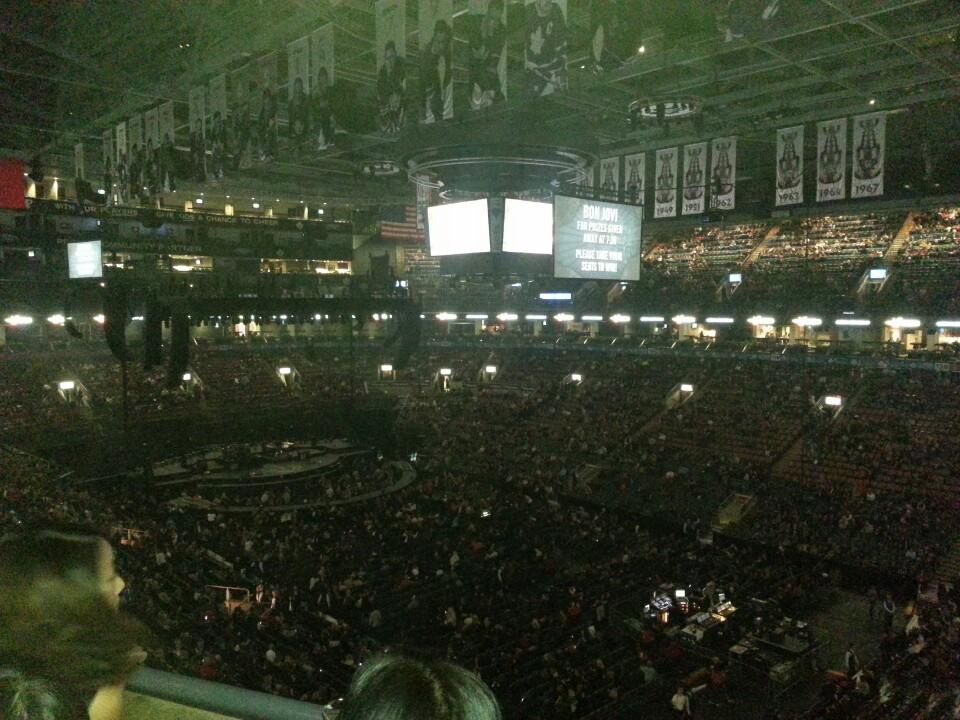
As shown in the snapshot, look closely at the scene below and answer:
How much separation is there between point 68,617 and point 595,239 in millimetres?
15027

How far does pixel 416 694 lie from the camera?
102 centimetres

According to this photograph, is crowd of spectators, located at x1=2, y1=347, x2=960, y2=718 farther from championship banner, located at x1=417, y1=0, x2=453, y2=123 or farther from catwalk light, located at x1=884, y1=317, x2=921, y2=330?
championship banner, located at x1=417, y1=0, x2=453, y2=123

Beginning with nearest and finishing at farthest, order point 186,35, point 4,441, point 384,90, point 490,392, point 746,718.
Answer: point 746,718, point 384,90, point 186,35, point 4,441, point 490,392

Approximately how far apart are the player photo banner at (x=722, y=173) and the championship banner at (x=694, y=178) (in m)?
0.24

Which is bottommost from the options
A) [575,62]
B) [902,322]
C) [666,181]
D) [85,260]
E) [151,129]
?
[902,322]

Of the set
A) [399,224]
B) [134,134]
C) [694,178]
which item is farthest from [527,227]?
[399,224]

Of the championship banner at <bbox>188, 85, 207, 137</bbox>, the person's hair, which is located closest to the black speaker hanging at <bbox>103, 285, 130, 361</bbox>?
the championship banner at <bbox>188, 85, 207, 137</bbox>

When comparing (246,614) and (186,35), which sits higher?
(186,35)

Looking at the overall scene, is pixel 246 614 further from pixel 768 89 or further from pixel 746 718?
pixel 768 89

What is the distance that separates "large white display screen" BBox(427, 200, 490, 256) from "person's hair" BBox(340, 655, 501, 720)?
13.6 meters

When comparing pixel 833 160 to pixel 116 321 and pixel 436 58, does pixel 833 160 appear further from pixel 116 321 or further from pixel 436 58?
pixel 116 321

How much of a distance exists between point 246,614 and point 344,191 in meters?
28.2

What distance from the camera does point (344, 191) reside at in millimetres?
37500

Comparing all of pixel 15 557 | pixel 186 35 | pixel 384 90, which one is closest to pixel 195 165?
pixel 186 35
